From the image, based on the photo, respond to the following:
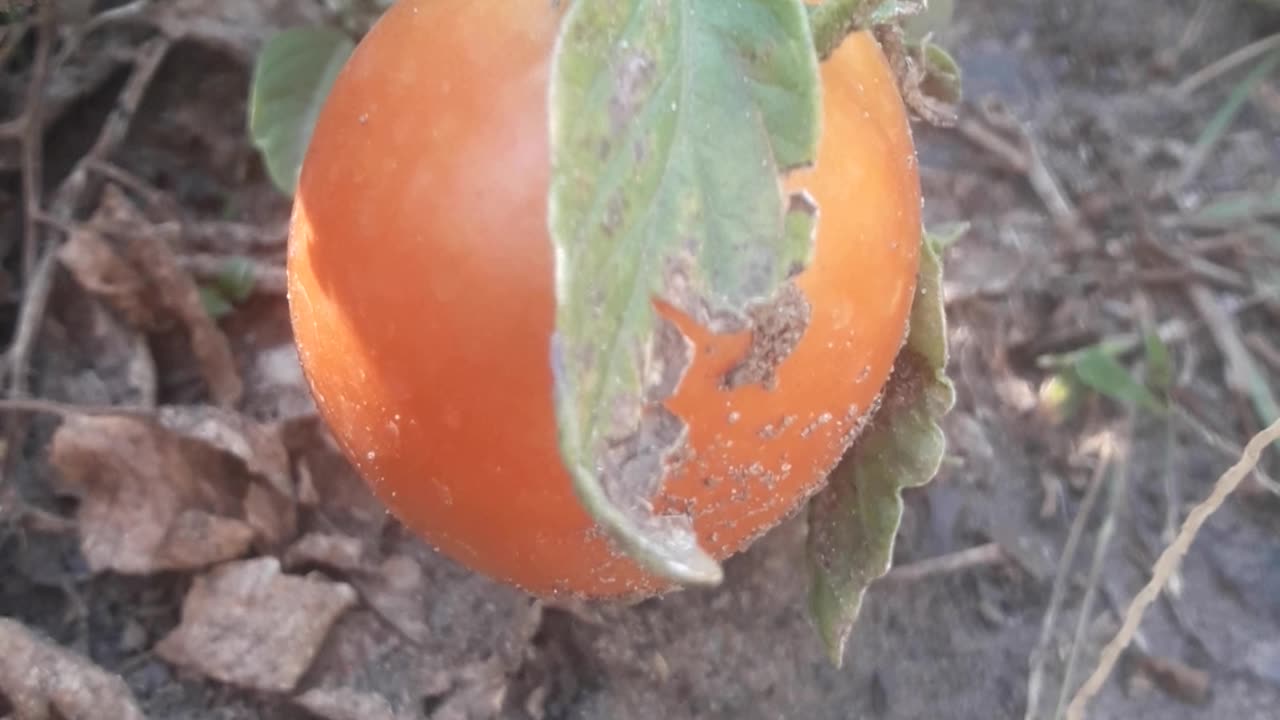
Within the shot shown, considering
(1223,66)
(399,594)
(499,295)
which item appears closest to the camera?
(499,295)

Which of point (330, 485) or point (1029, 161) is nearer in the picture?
point (330, 485)

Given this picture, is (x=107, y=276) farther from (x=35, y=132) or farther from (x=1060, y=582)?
(x=1060, y=582)

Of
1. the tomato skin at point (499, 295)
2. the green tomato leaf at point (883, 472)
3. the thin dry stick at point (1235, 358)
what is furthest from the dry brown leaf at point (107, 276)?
the thin dry stick at point (1235, 358)

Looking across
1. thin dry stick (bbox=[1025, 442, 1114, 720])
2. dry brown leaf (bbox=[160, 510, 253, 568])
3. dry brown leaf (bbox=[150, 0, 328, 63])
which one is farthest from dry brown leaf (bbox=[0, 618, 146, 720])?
thin dry stick (bbox=[1025, 442, 1114, 720])

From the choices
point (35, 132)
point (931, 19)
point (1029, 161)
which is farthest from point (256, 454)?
point (1029, 161)

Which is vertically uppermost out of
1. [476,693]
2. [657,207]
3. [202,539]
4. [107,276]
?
[657,207]

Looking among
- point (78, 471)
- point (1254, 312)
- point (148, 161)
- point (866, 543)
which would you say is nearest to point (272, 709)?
point (78, 471)

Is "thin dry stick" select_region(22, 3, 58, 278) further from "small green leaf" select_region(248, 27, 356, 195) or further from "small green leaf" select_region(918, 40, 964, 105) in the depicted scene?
"small green leaf" select_region(918, 40, 964, 105)
